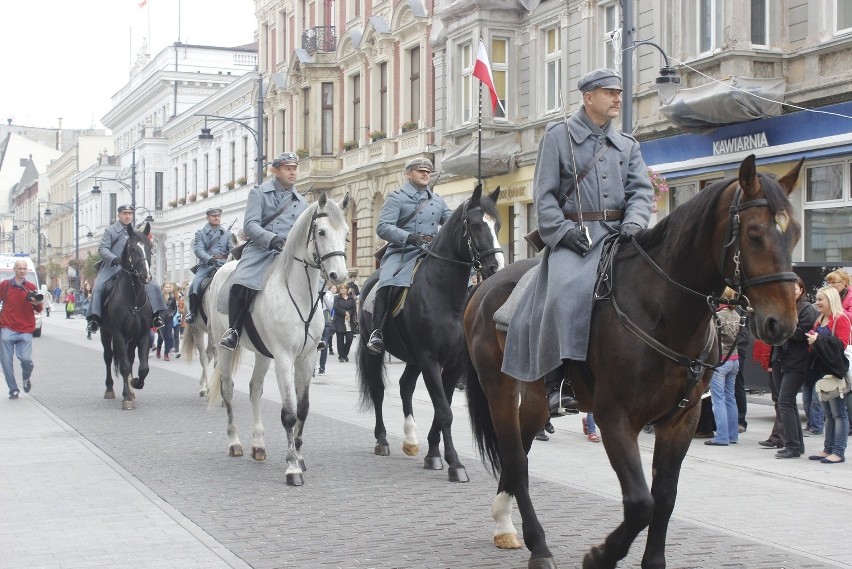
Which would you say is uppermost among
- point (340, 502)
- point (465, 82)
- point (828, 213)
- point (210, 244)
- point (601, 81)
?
point (465, 82)

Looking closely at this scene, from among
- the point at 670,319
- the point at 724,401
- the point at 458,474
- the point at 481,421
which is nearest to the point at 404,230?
the point at 458,474

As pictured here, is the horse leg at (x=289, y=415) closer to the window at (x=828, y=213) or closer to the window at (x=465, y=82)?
the window at (x=828, y=213)

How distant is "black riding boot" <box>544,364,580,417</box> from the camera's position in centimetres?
621

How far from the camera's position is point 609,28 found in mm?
28422

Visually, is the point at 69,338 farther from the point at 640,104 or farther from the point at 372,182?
the point at 640,104

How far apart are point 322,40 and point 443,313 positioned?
3872cm

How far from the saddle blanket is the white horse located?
3.15 metres

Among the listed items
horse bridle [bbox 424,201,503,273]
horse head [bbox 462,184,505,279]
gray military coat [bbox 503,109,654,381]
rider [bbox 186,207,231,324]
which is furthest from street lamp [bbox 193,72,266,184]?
gray military coat [bbox 503,109,654,381]

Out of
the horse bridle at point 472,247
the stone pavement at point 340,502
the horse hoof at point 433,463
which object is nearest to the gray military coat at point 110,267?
the stone pavement at point 340,502

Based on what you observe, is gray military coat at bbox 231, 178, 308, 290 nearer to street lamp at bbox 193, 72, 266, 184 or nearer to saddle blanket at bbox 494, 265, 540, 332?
saddle blanket at bbox 494, 265, 540, 332

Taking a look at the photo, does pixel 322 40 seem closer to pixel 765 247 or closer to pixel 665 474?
pixel 665 474

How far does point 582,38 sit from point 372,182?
560 inches

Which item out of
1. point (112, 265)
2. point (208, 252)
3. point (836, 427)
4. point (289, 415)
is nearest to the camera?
point (289, 415)

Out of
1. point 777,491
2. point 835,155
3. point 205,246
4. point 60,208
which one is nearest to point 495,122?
point 835,155
